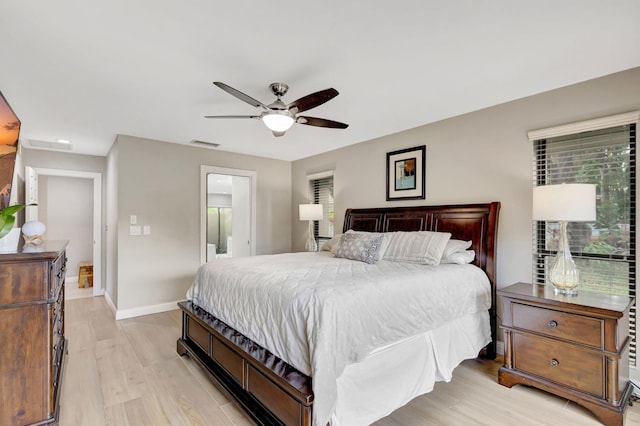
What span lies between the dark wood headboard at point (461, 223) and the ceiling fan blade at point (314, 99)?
1.96 metres

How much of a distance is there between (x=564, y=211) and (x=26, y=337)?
3.55 meters

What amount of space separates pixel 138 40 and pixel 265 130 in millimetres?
2051

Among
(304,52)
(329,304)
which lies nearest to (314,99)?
(304,52)

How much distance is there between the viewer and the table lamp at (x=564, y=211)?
7.42 ft

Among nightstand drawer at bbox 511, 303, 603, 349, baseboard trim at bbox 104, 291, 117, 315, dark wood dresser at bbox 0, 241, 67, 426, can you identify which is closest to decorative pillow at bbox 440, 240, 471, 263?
nightstand drawer at bbox 511, 303, 603, 349

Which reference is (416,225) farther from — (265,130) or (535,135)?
(265,130)

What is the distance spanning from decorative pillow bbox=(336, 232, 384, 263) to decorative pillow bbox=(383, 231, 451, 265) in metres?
0.21

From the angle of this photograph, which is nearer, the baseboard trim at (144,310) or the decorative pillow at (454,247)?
the decorative pillow at (454,247)

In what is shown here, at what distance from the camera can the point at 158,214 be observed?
14.7 ft

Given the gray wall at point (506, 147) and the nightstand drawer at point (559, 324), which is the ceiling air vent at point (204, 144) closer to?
the gray wall at point (506, 147)

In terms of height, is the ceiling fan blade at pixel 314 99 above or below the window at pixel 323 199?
above

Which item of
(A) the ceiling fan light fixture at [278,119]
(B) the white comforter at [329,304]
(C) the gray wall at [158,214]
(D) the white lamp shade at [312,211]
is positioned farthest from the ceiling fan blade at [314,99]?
(C) the gray wall at [158,214]

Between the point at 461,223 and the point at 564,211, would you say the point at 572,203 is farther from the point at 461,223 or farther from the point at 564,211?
the point at 461,223

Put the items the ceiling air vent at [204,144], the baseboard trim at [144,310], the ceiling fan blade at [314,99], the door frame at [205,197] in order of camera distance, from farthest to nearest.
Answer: the door frame at [205,197] → the ceiling air vent at [204,144] → the baseboard trim at [144,310] → the ceiling fan blade at [314,99]
